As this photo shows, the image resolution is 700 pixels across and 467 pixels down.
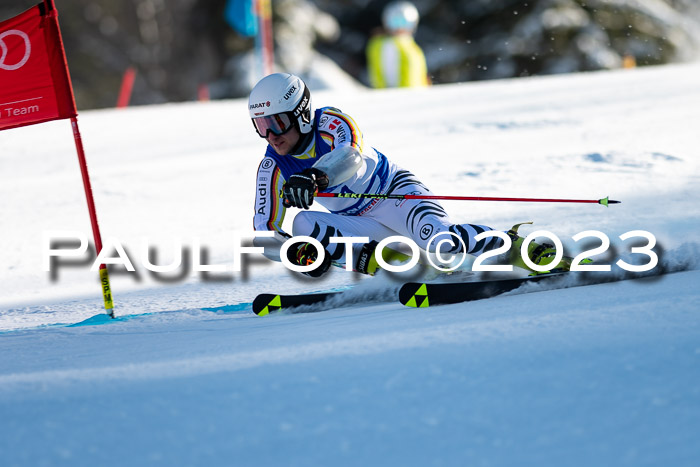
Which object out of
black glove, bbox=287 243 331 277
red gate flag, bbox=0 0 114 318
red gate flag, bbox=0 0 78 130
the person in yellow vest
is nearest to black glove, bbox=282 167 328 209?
black glove, bbox=287 243 331 277

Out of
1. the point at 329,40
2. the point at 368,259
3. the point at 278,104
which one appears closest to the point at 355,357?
the point at 368,259

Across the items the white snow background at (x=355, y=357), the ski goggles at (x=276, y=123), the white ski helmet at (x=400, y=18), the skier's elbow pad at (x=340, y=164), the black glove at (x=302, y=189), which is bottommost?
the white snow background at (x=355, y=357)

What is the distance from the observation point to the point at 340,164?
11.6ft

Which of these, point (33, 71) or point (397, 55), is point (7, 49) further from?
point (397, 55)

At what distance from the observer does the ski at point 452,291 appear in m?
3.20

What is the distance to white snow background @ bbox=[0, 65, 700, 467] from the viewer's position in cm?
176

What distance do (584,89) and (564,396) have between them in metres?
9.00

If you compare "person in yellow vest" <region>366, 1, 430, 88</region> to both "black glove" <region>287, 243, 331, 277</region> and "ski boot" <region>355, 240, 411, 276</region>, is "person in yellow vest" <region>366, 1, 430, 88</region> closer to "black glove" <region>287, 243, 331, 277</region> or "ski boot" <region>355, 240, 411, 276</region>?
"ski boot" <region>355, 240, 411, 276</region>

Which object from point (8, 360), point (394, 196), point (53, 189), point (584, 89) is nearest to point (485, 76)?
point (584, 89)

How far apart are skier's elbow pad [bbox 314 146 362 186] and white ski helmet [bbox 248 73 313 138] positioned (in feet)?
0.90

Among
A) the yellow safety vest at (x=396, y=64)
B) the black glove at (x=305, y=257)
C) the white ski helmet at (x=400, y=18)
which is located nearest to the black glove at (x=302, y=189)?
the black glove at (x=305, y=257)

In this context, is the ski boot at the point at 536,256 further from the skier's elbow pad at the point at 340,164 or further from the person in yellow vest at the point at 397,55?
the person in yellow vest at the point at 397,55

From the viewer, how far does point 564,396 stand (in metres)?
1.88

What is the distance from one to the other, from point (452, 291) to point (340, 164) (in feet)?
2.55
